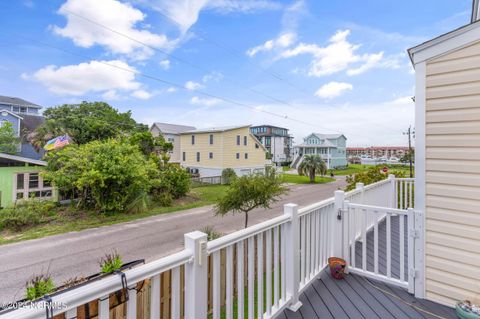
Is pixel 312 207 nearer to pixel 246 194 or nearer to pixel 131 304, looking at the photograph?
pixel 131 304

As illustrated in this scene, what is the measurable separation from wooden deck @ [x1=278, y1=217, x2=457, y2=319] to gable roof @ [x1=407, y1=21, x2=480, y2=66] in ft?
8.31

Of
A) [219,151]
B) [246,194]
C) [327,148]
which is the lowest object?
[246,194]

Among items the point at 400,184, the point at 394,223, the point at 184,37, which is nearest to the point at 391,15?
the point at 400,184

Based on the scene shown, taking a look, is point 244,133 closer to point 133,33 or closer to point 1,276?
point 133,33

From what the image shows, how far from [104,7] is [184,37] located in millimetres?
3914

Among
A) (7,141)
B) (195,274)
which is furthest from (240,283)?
(7,141)

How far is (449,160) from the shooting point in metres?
2.37

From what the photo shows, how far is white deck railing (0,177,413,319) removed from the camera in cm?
102

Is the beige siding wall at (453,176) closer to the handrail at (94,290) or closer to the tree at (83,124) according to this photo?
the handrail at (94,290)

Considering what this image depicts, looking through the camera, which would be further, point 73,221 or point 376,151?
point 376,151

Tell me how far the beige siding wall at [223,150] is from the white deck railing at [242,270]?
662 inches

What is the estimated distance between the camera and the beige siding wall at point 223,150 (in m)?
20.8

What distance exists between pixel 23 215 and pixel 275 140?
39.2 m

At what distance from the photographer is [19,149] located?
16.0 m
